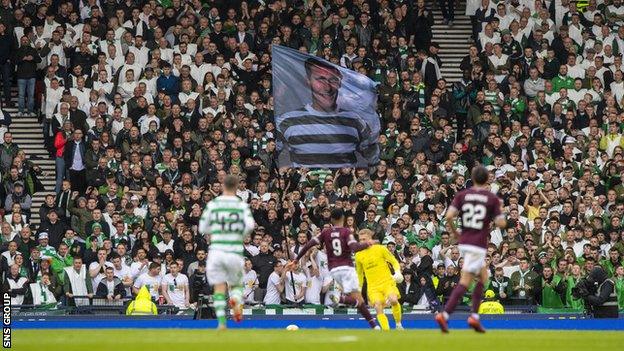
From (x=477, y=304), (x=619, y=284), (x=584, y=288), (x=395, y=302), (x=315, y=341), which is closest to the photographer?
(x=315, y=341)

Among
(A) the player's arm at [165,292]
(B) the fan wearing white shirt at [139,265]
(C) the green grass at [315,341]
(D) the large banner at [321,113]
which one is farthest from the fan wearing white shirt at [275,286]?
(C) the green grass at [315,341]

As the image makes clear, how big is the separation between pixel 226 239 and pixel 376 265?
21.0 ft

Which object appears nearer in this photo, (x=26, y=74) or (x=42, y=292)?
(x=42, y=292)

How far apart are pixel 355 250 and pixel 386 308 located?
231 inches

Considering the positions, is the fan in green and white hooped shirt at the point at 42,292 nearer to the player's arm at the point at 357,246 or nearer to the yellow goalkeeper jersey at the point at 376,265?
the yellow goalkeeper jersey at the point at 376,265

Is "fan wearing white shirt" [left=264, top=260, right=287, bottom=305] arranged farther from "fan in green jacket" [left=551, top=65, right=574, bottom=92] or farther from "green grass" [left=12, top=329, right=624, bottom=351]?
"fan in green jacket" [left=551, top=65, right=574, bottom=92]

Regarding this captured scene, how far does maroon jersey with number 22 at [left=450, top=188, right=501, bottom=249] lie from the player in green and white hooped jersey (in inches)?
113

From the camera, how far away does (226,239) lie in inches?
869

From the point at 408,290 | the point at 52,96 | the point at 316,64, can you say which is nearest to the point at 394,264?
the point at 408,290

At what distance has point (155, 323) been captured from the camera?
29.9 metres

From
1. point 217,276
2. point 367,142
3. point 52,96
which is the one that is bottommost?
point 217,276

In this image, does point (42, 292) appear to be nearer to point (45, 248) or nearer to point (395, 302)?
point (45, 248)

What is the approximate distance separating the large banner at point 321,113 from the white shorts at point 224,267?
10609mm

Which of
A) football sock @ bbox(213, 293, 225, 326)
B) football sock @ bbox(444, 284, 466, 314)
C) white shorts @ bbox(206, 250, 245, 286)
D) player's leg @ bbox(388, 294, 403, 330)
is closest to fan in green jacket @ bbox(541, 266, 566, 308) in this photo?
player's leg @ bbox(388, 294, 403, 330)
